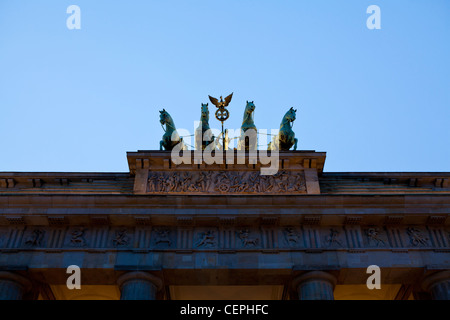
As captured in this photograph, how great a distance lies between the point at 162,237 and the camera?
1956 cm

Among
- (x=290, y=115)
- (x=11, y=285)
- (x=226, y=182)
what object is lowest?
(x=11, y=285)

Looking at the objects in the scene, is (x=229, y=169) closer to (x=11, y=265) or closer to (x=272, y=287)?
(x=272, y=287)

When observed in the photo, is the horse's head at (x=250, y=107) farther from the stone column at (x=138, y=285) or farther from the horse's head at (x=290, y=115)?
the stone column at (x=138, y=285)

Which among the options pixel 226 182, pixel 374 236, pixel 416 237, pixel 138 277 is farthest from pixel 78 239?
pixel 416 237

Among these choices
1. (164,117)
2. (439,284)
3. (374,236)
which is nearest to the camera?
(439,284)

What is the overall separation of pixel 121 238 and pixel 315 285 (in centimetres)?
726

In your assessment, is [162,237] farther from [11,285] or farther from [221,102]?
[221,102]

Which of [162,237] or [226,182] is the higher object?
[226,182]

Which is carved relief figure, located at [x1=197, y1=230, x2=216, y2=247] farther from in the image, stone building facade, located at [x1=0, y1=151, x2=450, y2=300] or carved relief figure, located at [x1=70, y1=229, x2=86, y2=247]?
carved relief figure, located at [x1=70, y1=229, x2=86, y2=247]

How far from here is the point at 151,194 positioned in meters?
20.0

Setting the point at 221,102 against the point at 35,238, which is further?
the point at 221,102

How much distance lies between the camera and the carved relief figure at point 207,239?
19453 millimetres
